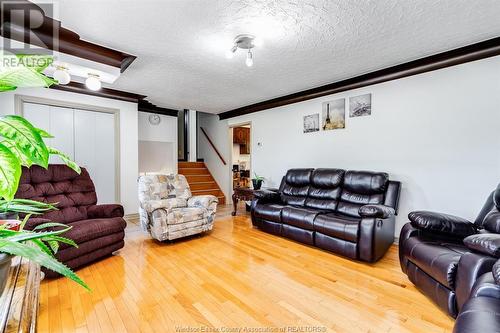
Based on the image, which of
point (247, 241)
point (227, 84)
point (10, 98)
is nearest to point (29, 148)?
point (247, 241)

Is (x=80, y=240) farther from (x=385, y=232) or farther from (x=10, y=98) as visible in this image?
(x=385, y=232)

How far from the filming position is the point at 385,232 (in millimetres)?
2748

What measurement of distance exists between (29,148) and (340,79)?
394cm

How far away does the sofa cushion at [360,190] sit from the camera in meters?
3.07

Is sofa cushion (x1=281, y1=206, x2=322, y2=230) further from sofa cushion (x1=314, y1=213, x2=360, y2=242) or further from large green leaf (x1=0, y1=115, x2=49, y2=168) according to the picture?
large green leaf (x1=0, y1=115, x2=49, y2=168)

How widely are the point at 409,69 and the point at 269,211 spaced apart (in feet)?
8.96

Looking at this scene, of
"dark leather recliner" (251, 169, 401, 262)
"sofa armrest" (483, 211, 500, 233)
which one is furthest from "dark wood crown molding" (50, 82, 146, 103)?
"sofa armrest" (483, 211, 500, 233)

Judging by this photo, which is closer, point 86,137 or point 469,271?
point 469,271

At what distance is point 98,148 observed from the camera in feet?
13.9

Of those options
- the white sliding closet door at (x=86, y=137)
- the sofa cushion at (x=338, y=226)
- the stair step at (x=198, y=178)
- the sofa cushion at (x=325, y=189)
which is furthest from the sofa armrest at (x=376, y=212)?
the stair step at (x=198, y=178)

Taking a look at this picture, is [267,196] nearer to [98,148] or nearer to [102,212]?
[102,212]

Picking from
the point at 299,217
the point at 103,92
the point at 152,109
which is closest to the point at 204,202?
the point at 299,217

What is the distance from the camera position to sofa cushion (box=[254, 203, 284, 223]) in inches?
140

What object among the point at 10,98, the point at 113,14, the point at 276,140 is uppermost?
the point at 113,14
